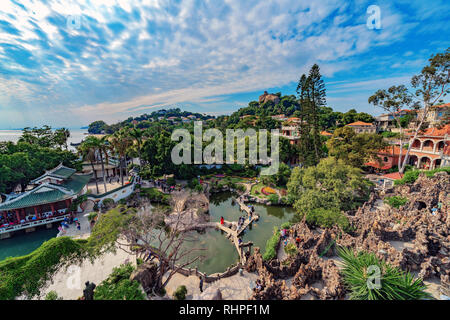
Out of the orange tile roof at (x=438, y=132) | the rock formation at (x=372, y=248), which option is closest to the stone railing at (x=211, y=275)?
the rock formation at (x=372, y=248)

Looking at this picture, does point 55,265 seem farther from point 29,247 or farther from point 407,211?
point 407,211

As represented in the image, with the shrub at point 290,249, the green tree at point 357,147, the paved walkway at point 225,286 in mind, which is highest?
the green tree at point 357,147

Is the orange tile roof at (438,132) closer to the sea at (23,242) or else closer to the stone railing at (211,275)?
the stone railing at (211,275)

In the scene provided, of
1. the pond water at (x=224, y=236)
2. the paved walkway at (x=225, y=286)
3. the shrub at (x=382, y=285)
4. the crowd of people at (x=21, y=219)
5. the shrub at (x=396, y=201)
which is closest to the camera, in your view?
the shrub at (x=382, y=285)

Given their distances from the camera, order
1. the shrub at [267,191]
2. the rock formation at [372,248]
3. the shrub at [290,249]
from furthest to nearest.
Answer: the shrub at [267,191] < the shrub at [290,249] < the rock formation at [372,248]

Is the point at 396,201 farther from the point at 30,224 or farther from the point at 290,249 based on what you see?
the point at 30,224

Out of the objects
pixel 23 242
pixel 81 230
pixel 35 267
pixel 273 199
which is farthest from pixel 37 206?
pixel 273 199
